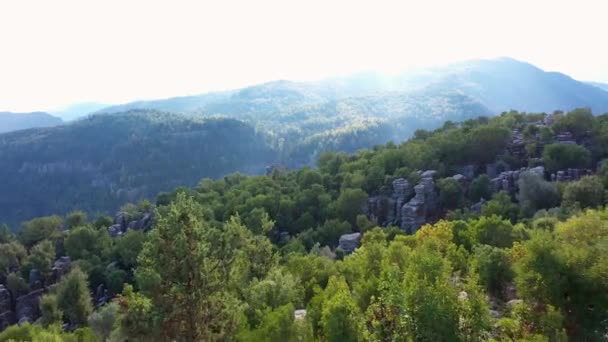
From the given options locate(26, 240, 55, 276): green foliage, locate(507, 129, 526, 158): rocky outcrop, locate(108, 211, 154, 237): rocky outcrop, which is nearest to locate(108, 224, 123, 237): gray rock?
locate(108, 211, 154, 237): rocky outcrop

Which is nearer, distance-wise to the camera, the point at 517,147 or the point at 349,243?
the point at 349,243

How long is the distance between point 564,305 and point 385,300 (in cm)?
1198

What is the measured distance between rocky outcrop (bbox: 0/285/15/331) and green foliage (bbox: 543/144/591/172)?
335ft

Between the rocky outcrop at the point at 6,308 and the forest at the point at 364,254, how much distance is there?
0.31m

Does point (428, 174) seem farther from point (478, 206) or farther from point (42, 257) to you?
point (42, 257)

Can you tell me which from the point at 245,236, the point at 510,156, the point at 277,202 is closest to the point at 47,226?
the point at 277,202

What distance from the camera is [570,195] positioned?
72500mm

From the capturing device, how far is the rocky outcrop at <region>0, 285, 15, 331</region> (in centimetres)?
8257

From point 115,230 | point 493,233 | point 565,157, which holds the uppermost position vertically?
point 493,233

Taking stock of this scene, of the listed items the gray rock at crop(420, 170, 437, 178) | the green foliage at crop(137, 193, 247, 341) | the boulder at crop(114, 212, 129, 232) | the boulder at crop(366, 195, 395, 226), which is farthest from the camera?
the boulder at crop(114, 212, 129, 232)

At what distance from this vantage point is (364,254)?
157 feet

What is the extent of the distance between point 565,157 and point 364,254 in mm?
61109

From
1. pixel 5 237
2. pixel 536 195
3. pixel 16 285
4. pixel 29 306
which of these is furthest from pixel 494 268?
pixel 5 237

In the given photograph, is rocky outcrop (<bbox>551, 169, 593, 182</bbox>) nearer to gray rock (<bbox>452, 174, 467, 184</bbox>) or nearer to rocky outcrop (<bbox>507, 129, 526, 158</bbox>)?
rocky outcrop (<bbox>507, 129, 526, 158</bbox>)
